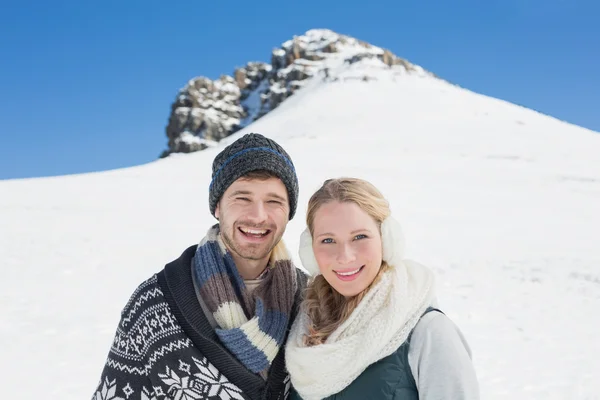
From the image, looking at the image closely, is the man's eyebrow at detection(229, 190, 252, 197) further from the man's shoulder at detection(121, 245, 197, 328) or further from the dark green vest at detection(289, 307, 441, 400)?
the dark green vest at detection(289, 307, 441, 400)

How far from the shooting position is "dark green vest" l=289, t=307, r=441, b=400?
6.81ft

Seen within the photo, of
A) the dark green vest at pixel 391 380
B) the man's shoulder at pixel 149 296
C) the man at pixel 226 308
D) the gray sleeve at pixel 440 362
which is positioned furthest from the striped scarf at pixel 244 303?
the gray sleeve at pixel 440 362

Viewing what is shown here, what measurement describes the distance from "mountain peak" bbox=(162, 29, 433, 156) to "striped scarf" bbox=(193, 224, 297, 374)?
7895 centimetres

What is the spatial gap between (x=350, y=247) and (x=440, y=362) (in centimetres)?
64

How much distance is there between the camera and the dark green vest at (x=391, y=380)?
2.07 metres

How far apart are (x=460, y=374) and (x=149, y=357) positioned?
150 centimetres

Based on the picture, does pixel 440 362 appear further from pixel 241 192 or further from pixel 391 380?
pixel 241 192

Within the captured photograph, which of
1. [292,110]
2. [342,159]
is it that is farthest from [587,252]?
[292,110]

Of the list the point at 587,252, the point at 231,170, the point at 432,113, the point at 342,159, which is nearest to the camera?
the point at 231,170

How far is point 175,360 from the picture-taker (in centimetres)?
248

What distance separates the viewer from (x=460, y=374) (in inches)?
76.3

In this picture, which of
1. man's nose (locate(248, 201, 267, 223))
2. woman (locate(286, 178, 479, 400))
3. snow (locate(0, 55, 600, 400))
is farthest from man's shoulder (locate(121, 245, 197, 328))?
snow (locate(0, 55, 600, 400))

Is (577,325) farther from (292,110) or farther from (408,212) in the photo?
(292,110)

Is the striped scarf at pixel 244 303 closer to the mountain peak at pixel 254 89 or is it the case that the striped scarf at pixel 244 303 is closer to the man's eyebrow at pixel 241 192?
the man's eyebrow at pixel 241 192
